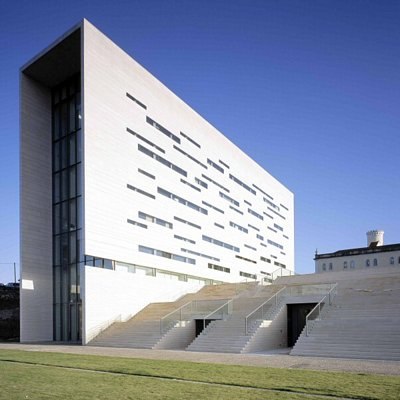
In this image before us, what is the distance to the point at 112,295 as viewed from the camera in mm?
31562

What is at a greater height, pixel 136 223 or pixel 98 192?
pixel 98 192

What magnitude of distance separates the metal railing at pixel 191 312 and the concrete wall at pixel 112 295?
507 cm

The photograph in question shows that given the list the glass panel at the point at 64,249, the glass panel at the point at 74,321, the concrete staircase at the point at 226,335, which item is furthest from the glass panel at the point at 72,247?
the concrete staircase at the point at 226,335

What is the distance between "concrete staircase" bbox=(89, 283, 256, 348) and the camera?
26.5 m

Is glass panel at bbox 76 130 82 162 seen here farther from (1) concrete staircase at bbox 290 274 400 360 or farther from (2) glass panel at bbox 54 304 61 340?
(1) concrete staircase at bbox 290 274 400 360

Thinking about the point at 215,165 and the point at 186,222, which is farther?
the point at 215,165

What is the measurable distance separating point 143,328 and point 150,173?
42.6ft

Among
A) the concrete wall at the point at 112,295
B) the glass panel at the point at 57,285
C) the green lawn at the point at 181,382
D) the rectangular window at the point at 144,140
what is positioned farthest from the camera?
the rectangular window at the point at 144,140

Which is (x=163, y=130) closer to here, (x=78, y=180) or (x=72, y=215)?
(x=78, y=180)

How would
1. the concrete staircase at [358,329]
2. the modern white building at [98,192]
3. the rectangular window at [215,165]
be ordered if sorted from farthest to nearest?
1. the rectangular window at [215,165]
2. the modern white building at [98,192]
3. the concrete staircase at [358,329]

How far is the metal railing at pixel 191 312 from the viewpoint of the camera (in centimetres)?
2708

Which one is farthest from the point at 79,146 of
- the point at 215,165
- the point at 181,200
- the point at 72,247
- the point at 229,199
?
the point at 229,199

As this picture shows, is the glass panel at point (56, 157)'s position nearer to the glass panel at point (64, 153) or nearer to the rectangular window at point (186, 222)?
the glass panel at point (64, 153)

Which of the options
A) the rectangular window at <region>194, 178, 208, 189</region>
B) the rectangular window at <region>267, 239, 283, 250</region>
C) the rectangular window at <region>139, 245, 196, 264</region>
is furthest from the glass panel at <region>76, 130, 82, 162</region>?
the rectangular window at <region>267, 239, 283, 250</region>
